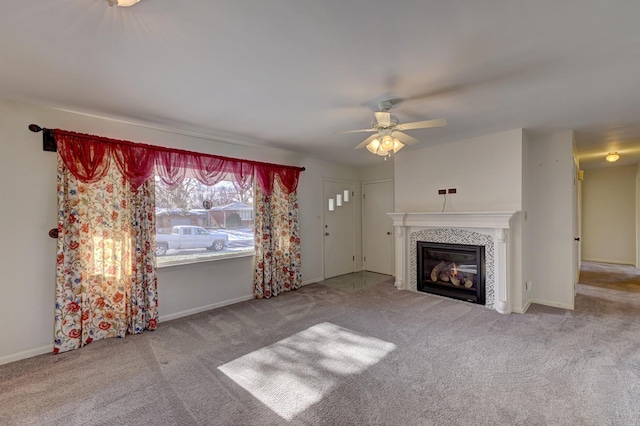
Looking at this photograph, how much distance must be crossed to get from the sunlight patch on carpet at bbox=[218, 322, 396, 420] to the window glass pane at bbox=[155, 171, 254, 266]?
1723mm

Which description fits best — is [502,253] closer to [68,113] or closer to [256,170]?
[256,170]

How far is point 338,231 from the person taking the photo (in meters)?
Result: 5.72

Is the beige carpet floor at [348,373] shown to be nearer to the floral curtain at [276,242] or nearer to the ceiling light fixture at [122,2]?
the floral curtain at [276,242]

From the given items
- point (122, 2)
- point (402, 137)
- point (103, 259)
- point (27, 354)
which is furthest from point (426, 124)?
point (27, 354)

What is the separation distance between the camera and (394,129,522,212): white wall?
3701 millimetres

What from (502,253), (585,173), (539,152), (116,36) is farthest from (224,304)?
(585,173)

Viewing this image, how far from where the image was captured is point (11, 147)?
257 centimetres

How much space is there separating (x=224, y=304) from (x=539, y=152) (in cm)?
498

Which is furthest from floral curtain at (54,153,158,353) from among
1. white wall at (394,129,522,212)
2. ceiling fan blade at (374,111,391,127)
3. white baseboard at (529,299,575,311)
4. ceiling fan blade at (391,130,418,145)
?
white baseboard at (529,299,575,311)

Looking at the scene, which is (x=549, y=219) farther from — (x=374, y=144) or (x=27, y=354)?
(x=27, y=354)

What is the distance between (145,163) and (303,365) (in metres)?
2.77

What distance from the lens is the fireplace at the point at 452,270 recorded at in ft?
12.9

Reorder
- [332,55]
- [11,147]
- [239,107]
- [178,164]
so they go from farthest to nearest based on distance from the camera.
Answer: [178,164] < [239,107] < [11,147] < [332,55]

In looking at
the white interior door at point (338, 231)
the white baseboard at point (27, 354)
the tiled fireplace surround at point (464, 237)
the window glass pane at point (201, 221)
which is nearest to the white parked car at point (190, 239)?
the window glass pane at point (201, 221)
